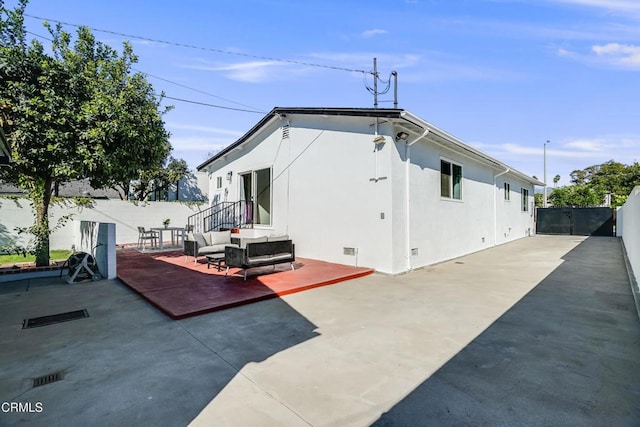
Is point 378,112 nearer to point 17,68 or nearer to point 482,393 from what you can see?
point 482,393

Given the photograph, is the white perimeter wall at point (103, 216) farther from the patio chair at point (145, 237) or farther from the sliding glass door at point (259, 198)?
the sliding glass door at point (259, 198)

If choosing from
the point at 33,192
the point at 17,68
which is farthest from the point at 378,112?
the point at 33,192

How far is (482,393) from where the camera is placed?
2.52 metres

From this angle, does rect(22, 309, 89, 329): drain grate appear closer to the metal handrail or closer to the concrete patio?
the concrete patio

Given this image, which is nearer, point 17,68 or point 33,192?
point 17,68

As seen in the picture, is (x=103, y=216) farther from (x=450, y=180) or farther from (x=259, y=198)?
(x=450, y=180)

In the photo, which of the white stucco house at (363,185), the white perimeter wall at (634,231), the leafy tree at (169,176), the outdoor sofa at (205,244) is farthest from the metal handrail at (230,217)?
the white perimeter wall at (634,231)

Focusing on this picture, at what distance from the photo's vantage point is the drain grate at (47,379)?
8.93 feet

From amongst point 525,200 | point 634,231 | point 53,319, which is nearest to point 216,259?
point 53,319

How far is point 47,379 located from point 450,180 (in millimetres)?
10287

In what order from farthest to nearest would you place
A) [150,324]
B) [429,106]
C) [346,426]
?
[429,106], [150,324], [346,426]

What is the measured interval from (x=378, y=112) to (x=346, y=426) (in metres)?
6.36

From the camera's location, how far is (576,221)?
20.5m

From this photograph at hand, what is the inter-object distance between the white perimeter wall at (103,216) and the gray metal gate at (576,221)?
73.4ft
